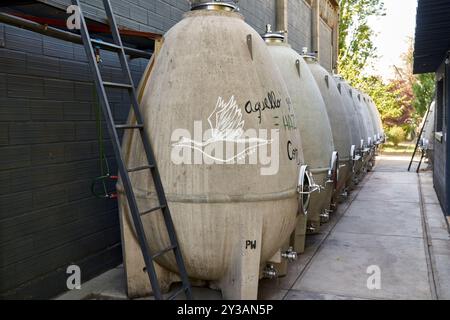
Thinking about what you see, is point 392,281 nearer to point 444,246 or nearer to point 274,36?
point 444,246

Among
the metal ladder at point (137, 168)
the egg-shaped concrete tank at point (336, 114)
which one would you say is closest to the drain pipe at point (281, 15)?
the egg-shaped concrete tank at point (336, 114)

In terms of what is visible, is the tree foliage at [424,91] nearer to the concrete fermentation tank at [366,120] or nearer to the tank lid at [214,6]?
the concrete fermentation tank at [366,120]

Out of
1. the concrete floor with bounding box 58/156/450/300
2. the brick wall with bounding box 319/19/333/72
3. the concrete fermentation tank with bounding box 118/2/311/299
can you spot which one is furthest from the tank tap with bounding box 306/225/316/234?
the brick wall with bounding box 319/19/333/72

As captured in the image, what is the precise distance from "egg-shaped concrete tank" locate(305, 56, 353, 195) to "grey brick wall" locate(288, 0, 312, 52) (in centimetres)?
621

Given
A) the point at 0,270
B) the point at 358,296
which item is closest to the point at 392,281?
the point at 358,296

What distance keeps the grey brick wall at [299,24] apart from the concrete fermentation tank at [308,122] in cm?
768

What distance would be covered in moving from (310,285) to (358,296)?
1.82ft

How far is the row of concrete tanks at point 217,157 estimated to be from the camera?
4055 millimetres

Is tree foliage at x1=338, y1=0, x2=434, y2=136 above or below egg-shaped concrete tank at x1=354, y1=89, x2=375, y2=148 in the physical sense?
above

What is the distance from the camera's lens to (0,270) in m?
4.13

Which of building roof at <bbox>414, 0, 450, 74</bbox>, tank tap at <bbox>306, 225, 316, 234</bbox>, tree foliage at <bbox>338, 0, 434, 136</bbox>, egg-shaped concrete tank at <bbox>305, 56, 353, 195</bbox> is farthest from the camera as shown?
tree foliage at <bbox>338, 0, 434, 136</bbox>

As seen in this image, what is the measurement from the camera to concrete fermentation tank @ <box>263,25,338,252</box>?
612 centimetres

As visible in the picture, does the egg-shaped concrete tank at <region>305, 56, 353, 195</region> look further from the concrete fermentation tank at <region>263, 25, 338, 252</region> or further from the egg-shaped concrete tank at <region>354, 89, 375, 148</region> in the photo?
the egg-shaped concrete tank at <region>354, 89, 375, 148</region>
